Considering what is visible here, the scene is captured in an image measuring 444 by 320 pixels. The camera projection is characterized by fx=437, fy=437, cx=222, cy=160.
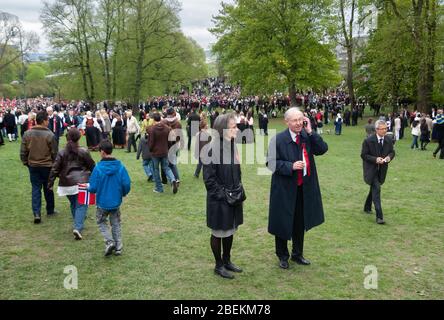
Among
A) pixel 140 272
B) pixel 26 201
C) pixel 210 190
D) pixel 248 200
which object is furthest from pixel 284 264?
pixel 26 201

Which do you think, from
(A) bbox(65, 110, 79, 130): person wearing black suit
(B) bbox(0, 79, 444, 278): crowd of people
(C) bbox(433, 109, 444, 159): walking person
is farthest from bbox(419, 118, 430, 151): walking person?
(A) bbox(65, 110, 79, 130): person wearing black suit

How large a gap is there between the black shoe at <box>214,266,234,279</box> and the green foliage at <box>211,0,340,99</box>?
30.3 metres

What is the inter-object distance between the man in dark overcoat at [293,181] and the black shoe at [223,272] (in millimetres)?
746

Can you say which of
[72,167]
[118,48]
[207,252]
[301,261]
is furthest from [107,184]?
[118,48]

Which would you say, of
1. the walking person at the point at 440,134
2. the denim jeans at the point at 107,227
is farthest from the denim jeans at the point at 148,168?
the walking person at the point at 440,134

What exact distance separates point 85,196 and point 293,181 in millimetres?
3163

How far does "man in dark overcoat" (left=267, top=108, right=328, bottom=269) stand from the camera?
5.44 meters

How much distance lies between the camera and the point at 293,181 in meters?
5.46

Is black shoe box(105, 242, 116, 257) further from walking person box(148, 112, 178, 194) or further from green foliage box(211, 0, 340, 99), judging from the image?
green foliage box(211, 0, 340, 99)

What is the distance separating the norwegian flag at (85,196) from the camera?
650 centimetres

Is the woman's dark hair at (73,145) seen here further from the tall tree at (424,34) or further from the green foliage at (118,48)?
the green foliage at (118,48)

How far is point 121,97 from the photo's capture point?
1833 inches

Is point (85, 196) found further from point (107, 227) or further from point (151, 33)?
point (151, 33)
